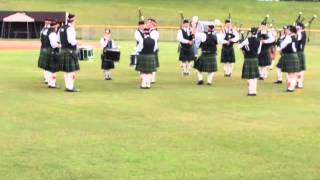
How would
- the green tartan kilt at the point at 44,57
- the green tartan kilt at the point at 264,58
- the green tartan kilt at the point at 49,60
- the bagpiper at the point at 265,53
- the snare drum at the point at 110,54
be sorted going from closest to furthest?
1. the green tartan kilt at the point at 49,60
2. the green tartan kilt at the point at 44,57
3. the bagpiper at the point at 265,53
4. the snare drum at the point at 110,54
5. the green tartan kilt at the point at 264,58

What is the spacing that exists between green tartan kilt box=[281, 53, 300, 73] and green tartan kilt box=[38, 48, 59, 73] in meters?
5.68

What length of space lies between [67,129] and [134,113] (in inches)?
79.5

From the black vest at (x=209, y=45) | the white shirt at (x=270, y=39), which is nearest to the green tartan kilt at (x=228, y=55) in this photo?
the white shirt at (x=270, y=39)

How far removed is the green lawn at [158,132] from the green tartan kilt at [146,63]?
52 centimetres

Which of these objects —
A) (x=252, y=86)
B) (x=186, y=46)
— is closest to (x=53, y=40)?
(x=252, y=86)

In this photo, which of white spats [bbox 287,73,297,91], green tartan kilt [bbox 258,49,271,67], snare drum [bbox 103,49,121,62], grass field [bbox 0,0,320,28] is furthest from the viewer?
grass field [bbox 0,0,320,28]

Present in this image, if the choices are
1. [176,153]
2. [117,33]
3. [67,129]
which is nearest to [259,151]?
[176,153]

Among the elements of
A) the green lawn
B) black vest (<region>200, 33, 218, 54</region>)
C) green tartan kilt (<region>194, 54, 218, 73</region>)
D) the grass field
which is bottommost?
the green lawn

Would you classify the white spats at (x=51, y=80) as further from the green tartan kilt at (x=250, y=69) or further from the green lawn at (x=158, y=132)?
the green tartan kilt at (x=250, y=69)

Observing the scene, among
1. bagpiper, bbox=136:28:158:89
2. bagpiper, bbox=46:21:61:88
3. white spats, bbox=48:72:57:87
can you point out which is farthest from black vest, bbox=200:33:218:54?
white spats, bbox=48:72:57:87

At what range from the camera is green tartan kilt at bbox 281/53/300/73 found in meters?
15.5

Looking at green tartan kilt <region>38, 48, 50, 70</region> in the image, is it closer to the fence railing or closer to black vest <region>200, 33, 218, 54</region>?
black vest <region>200, 33, 218, 54</region>

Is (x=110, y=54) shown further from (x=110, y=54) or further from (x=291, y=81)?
(x=291, y=81)

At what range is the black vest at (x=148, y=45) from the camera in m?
15.5
